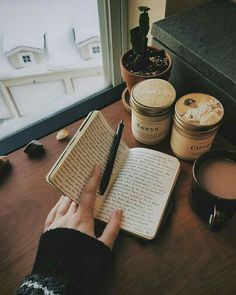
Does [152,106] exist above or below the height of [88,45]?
above

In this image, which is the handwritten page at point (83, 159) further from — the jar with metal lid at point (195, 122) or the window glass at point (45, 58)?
the window glass at point (45, 58)

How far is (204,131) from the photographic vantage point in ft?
1.78

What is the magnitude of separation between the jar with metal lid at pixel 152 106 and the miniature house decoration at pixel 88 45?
0.39m

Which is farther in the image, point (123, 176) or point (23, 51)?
point (23, 51)

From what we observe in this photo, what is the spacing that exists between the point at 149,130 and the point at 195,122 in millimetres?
112

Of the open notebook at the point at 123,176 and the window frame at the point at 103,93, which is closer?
the open notebook at the point at 123,176

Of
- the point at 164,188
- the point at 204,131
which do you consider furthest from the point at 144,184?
the point at 204,131

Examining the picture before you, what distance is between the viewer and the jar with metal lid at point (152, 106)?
1.87ft

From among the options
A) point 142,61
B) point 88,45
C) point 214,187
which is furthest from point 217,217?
point 88,45

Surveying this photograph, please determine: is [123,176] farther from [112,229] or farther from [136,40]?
[136,40]

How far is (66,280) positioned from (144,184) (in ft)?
0.75

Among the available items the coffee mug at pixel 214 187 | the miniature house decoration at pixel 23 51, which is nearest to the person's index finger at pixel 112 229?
the coffee mug at pixel 214 187

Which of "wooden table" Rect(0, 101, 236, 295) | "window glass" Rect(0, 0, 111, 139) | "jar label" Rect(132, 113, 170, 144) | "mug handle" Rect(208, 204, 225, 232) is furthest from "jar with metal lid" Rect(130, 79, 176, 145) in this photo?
"window glass" Rect(0, 0, 111, 139)

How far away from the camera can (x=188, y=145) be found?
23.0 inches
